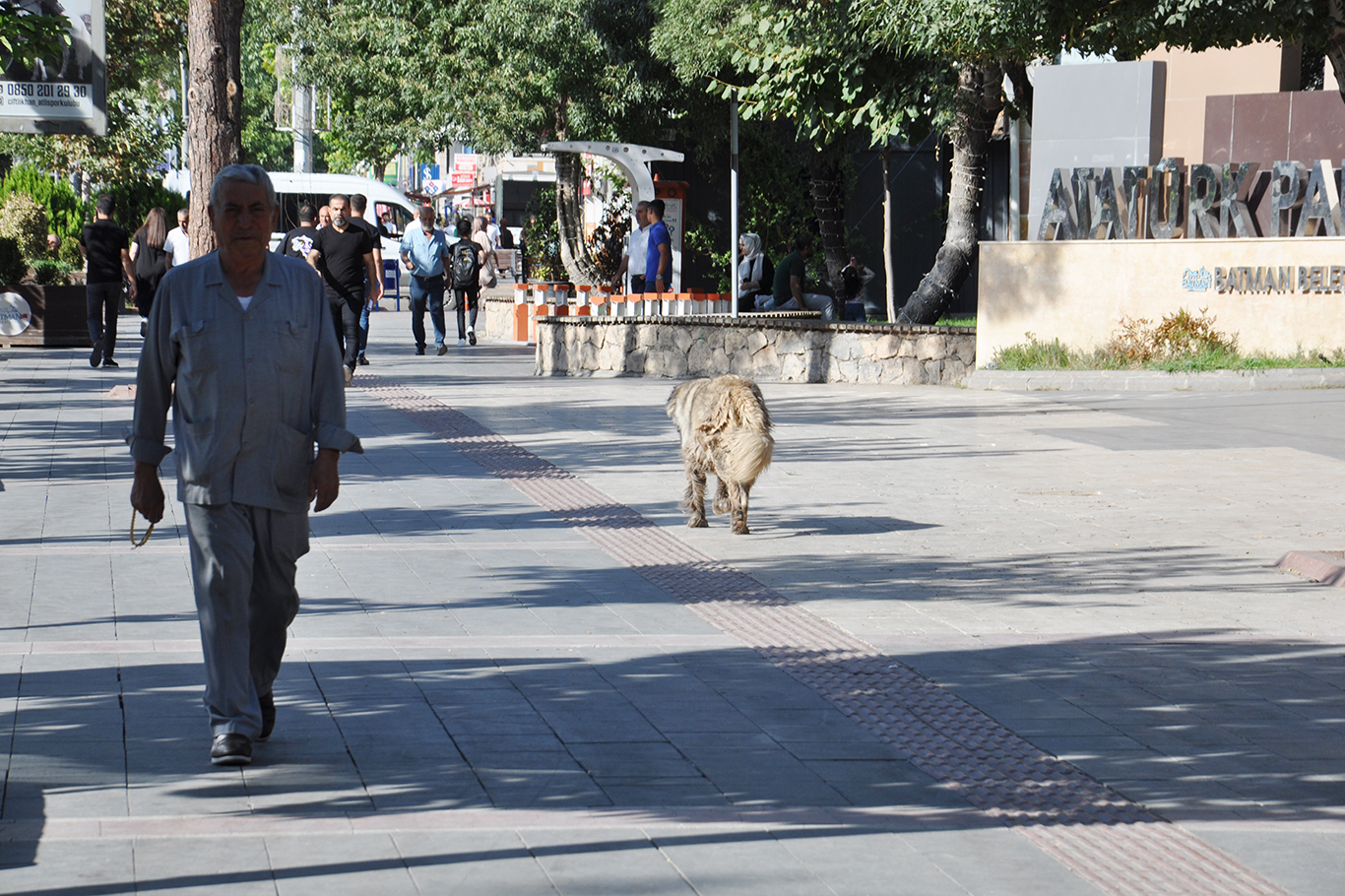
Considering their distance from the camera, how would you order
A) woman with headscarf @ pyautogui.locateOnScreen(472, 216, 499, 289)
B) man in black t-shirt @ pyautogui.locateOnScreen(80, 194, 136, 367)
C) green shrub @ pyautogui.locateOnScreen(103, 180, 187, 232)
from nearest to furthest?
man in black t-shirt @ pyautogui.locateOnScreen(80, 194, 136, 367) → woman with headscarf @ pyautogui.locateOnScreen(472, 216, 499, 289) → green shrub @ pyautogui.locateOnScreen(103, 180, 187, 232)

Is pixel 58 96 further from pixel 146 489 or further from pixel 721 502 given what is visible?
pixel 146 489

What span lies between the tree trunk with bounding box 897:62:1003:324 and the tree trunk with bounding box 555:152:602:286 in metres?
9.83

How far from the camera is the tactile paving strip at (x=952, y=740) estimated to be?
4074 mm

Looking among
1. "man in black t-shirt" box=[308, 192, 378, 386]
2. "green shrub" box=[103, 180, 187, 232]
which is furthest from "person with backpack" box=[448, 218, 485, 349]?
"green shrub" box=[103, 180, 187, 232]

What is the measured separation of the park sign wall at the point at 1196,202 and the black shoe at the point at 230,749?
15.1 m

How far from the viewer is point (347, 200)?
16.5m

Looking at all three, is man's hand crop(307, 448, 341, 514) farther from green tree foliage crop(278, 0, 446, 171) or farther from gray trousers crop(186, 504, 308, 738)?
green tree foliage crop(278, 0, 446, 171)

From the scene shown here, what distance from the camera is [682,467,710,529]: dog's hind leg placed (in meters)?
8.88

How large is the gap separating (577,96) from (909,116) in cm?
935

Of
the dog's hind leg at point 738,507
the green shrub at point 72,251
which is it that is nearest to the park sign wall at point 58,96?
the green shrub at point 72,251

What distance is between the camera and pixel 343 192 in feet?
124

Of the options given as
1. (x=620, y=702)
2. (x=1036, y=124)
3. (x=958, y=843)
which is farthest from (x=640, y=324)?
(x=958, y=843)

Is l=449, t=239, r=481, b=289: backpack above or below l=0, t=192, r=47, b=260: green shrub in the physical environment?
below

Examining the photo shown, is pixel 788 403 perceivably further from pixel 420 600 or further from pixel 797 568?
pixel 420 600
